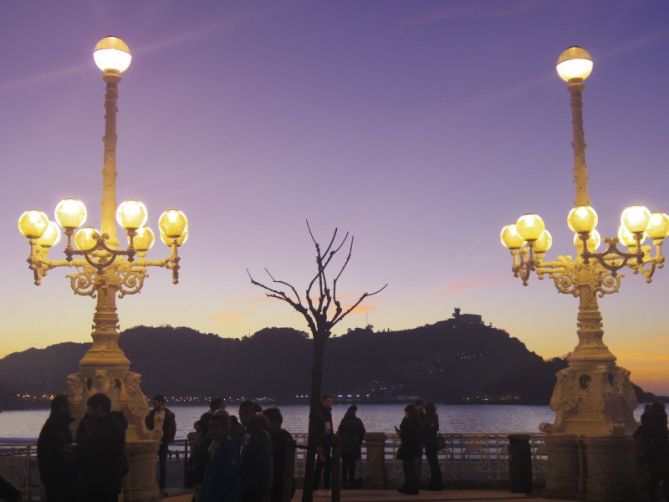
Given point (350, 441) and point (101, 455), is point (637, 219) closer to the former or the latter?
point (350, 441)

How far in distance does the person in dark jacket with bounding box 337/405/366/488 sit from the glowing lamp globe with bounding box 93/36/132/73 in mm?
7359

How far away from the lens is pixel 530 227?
1419 centimetres

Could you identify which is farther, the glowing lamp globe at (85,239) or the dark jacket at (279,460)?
the glowing lamp globe at (85,239)

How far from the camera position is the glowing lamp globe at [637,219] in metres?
13.7

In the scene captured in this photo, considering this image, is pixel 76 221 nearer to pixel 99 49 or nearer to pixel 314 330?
pixel 99 49

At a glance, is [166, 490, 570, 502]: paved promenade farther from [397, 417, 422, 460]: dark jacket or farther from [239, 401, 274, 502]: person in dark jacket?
[239, 401, 274, 502]: person in dark jacket

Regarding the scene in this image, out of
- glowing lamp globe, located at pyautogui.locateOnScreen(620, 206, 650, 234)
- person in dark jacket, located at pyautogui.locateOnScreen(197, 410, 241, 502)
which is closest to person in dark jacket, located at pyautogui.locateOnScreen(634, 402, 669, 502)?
glowing lamp globe, located at pyautogui.locateOnScreen(620, 206, 650, 234)

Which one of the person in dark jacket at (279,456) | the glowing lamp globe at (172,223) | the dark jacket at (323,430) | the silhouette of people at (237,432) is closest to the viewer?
the silhouette of people at (237,432)

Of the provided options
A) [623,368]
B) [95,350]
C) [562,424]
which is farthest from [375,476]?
[95,350]

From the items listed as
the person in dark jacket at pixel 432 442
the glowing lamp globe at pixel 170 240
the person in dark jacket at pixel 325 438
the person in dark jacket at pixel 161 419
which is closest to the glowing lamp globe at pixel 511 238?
the person in dark jacket at pixel 432 442

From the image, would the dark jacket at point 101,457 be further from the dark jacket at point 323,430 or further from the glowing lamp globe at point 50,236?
the glowing lamp globe at point 50,236

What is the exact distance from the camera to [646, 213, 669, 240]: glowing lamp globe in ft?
46.8

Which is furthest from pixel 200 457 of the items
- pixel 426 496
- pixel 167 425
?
pixel 426 496

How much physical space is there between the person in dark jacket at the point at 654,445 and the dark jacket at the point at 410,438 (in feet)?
13.6
